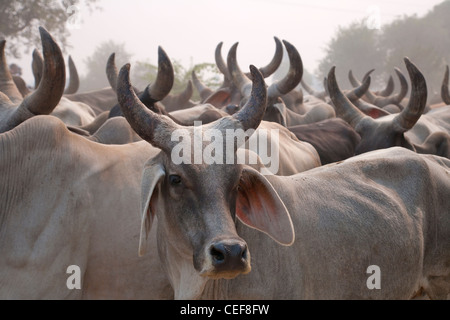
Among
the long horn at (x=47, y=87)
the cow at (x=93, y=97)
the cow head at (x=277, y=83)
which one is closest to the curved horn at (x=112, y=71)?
the cow head at (x=277, y=83)

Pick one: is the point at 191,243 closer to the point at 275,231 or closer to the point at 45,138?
the point at 275,231

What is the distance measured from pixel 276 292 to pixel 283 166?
85.5 inches

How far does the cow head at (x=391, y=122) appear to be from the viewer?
6.29 meters

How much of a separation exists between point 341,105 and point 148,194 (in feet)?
14.2

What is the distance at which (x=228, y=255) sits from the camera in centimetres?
283

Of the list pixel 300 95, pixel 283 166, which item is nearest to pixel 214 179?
pixel 283 166

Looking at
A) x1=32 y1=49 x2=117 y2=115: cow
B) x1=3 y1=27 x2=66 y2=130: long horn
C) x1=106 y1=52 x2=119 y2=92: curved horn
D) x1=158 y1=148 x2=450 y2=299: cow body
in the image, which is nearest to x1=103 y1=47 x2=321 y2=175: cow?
x1=106 y1=52 x2=119 y2=92: curved horn

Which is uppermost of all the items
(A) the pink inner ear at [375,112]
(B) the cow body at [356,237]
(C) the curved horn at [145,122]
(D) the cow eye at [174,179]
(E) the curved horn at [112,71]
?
(E) the curved horn at [112,71]

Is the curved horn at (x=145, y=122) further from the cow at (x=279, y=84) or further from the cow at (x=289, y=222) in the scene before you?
the cow at (x=279, y=84)

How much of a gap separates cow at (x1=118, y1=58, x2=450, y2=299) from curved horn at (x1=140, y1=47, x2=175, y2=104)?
76.1 inches

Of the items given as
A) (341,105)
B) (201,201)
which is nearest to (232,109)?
(341,105)

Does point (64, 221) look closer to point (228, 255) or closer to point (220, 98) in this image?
point (228, 255)

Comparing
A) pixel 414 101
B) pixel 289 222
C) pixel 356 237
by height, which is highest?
pixel 414 101
